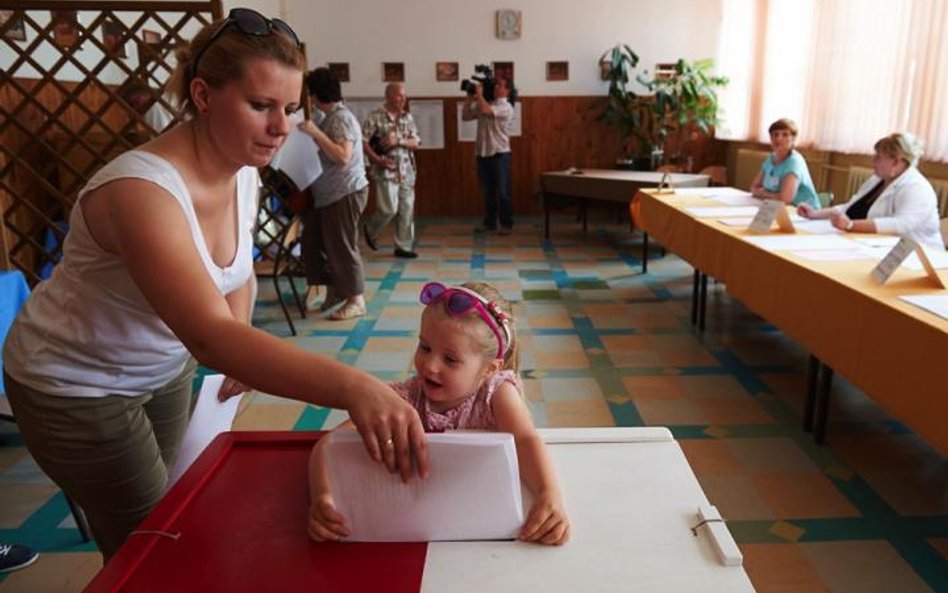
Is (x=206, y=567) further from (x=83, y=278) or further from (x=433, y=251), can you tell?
(x=433, y=251)

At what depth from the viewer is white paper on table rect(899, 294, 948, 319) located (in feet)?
5.30

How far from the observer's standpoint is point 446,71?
23.8ft

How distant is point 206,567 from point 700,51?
755 cm

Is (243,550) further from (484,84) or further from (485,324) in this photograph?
(484,84)

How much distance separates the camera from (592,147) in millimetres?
7441

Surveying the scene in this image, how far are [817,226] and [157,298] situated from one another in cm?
290

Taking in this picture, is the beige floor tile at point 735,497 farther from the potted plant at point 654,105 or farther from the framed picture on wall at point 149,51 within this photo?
the potted plant at point 654,105


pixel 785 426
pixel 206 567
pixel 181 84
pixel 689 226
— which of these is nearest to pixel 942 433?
pixel 785 426

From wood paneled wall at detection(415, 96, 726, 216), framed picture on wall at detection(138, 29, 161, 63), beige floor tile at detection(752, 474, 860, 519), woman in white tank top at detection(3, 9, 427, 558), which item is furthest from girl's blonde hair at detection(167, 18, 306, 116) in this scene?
wood paneled wall at detection(415, 96, 726, 216)

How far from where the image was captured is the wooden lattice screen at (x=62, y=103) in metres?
2.81

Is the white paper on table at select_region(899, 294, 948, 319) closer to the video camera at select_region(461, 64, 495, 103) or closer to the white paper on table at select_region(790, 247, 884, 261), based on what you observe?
the white paper on table at select_region(790, 247, 884, 261)

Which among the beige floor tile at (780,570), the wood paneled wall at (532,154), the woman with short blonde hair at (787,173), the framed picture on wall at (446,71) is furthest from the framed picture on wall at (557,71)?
the beige floor tile at (780,570)

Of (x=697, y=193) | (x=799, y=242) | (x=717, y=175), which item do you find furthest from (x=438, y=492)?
(x=717, y=175)

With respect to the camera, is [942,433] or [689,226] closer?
[942,433]
